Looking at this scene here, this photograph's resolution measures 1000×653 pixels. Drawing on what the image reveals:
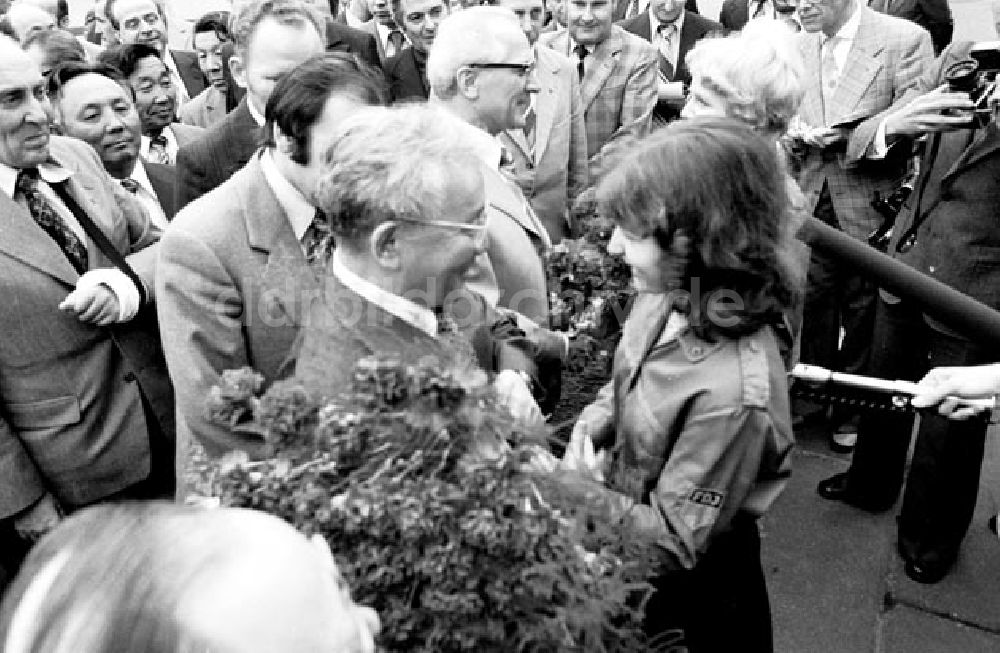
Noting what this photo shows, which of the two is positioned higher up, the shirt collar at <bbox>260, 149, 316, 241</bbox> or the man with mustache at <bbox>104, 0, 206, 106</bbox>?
the shirt collar at <bbox>260, 149, 316, 241</bbox>

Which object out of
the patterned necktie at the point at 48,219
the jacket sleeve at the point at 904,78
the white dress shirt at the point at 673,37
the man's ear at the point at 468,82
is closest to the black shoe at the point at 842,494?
the jacket sleeve at the point at 904,78

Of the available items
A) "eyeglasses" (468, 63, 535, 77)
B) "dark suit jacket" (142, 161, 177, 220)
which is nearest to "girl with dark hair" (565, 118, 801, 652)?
"eyeglasses" (468, 63, 535, 77)

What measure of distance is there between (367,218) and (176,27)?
1098cm

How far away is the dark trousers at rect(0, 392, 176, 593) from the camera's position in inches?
102

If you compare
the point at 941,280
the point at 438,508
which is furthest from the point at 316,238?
the point at 941,280

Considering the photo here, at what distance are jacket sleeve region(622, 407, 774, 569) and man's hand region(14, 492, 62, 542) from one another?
70.7 inches

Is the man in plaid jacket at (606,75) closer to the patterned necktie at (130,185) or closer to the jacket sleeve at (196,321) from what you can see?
the patterned necktie at (130,185)

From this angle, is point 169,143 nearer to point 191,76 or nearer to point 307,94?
point 191,76

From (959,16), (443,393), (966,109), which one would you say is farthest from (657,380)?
(959,16)

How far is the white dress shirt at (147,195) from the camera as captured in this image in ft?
11.3

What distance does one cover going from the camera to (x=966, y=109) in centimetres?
328

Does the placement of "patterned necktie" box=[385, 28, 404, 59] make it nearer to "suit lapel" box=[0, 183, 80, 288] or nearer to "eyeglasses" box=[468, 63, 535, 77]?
"eyeglasses" box=[468, 63, 535, 77]

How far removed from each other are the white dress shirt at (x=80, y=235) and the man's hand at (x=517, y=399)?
4.28 ft

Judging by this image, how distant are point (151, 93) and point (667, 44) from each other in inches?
138
